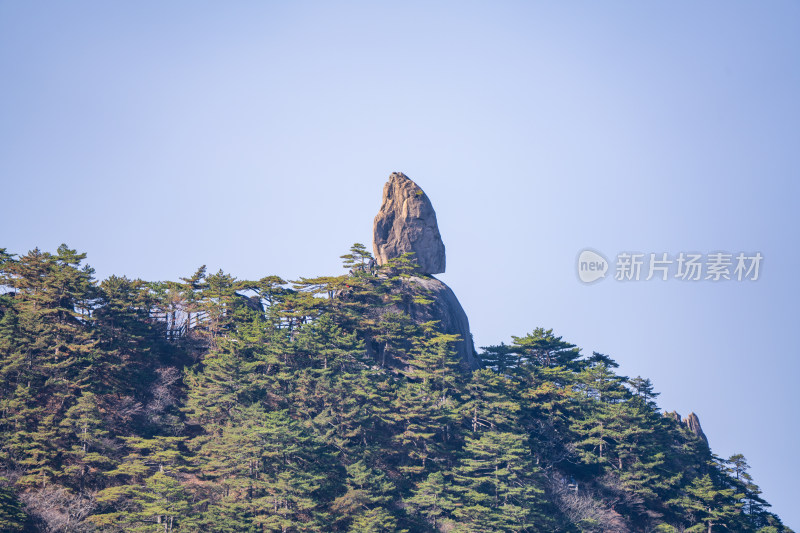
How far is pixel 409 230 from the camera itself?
2251 inches

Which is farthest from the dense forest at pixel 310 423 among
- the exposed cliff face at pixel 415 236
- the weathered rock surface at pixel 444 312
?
the exposed cliff face at pixel 415 236

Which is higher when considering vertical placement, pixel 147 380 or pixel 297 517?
pixel 147 380

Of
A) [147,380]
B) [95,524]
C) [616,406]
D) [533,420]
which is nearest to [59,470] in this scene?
[95,524]

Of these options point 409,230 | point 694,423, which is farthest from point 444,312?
point 694,423

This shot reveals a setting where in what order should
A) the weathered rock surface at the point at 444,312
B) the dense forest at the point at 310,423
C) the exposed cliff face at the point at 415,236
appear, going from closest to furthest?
the dense forest at the point at 310,423
the weathered rock surface at the point at 444,312
the exposed cliff face at the point at 415,236

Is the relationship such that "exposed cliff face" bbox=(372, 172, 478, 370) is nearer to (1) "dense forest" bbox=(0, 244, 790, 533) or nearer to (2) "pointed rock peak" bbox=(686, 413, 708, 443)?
(1) "dense forest" bbox=(0, 244, 790, 533)

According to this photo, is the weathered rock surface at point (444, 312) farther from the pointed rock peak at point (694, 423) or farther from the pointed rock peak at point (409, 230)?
the pointed rock peak at point (694, 423)

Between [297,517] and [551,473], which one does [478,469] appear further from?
[297,517]

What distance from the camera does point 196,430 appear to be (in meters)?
45.0

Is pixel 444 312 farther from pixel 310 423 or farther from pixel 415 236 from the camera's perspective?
pixel 310 423

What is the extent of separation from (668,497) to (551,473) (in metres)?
6.88

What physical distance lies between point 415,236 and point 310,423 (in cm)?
1939

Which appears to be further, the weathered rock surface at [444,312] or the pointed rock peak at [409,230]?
the pointed rock peak at [409,230]

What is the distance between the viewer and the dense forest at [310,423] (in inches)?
1544
